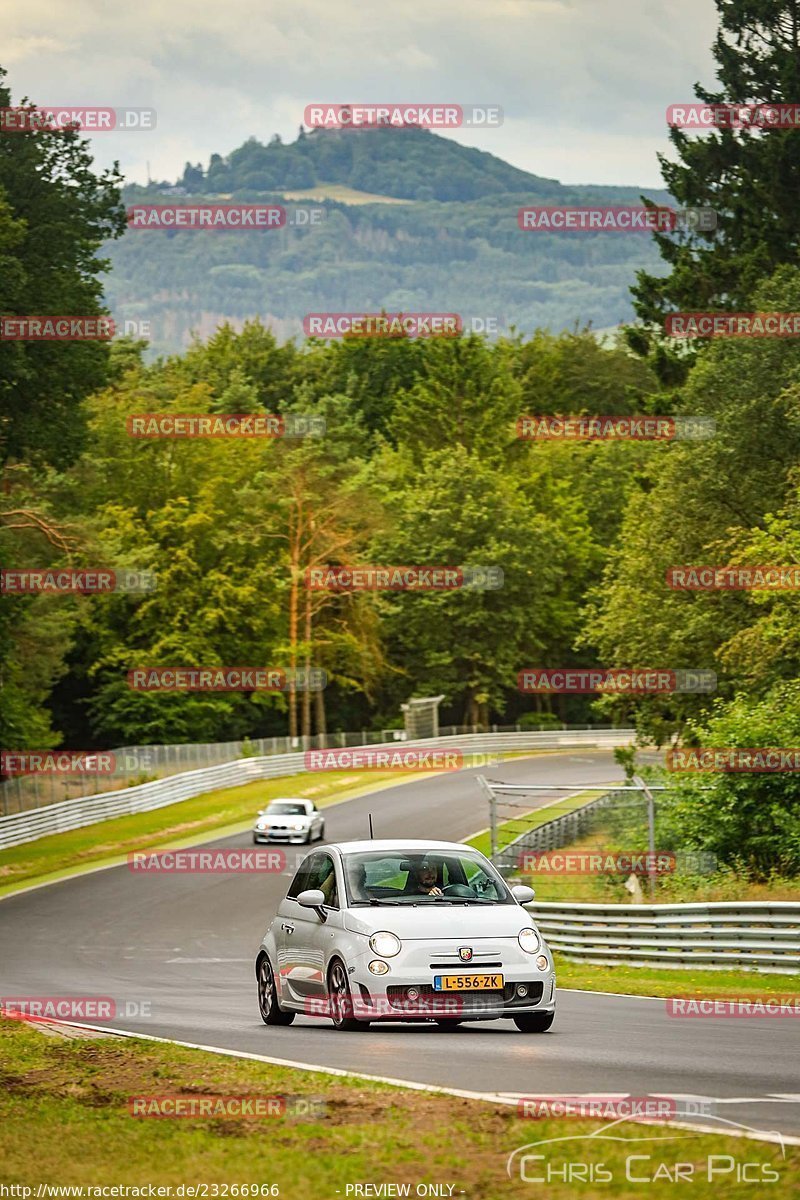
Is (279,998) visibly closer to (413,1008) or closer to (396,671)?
(413,1008)

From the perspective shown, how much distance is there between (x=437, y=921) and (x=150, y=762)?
5281 cm

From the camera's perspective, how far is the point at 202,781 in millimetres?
67188

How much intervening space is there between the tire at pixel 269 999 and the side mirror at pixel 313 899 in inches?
42.9

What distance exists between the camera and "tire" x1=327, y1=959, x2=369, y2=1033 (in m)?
14.1

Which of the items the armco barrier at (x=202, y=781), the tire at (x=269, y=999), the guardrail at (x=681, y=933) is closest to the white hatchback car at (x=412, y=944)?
the tire at (x=269, y=999)

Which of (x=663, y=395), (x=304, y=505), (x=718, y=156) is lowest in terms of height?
(x=304, y=505)

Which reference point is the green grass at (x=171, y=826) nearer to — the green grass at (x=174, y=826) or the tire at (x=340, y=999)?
the green grass at (x=174, y=826)

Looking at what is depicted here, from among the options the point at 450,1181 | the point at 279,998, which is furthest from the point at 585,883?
the point at 450,1181

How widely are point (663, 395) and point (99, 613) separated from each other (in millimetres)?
35784

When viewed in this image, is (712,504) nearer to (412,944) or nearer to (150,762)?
(150,762)

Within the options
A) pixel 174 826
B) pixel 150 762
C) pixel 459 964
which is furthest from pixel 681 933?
pixel 150 762

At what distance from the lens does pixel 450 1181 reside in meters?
7.45

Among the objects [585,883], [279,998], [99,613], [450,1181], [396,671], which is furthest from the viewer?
[396,671]

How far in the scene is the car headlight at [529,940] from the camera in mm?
13867
